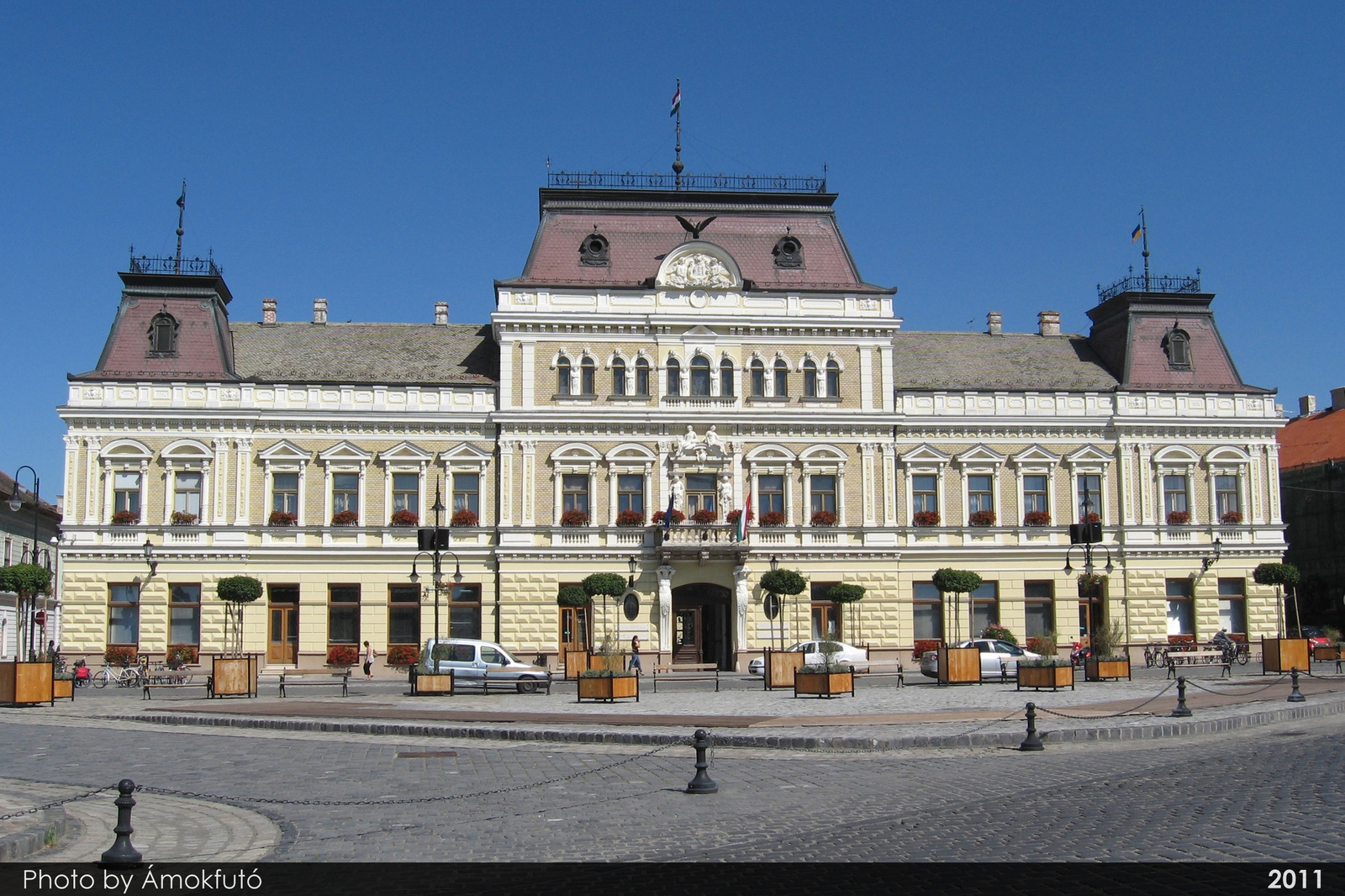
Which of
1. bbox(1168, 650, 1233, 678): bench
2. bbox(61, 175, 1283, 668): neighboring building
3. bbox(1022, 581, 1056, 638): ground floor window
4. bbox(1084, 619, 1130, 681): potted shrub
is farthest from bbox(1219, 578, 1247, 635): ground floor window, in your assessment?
bbox(1084, 619, 1130, 681): potted shrub

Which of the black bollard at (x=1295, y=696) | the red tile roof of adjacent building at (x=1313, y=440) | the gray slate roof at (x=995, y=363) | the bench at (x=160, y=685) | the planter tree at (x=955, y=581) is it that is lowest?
the bench at (x=160, y=685)

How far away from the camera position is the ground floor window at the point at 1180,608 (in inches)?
1988

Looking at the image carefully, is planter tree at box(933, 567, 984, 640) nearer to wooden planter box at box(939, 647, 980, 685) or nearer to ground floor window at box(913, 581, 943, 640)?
ground floor window at box(913, 581, 943, 640)

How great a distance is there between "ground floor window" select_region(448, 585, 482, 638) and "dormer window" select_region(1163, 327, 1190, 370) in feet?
98.0

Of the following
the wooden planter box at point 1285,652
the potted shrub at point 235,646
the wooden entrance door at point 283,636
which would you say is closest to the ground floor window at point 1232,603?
the wooden planter box at point 1285,652

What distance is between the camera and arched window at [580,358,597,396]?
48250 mm

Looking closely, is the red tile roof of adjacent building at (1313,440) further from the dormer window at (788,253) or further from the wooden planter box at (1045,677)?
the wooden planter box at (1045,677)

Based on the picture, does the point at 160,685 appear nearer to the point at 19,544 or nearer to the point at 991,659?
the point at 991,659

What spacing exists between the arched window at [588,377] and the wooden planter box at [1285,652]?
24523mm

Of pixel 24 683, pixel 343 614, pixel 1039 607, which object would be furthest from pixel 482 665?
pixel 1039 607

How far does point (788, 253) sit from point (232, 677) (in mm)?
26357

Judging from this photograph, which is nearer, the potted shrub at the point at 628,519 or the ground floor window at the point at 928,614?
the potted shrub at the point at 628,519
